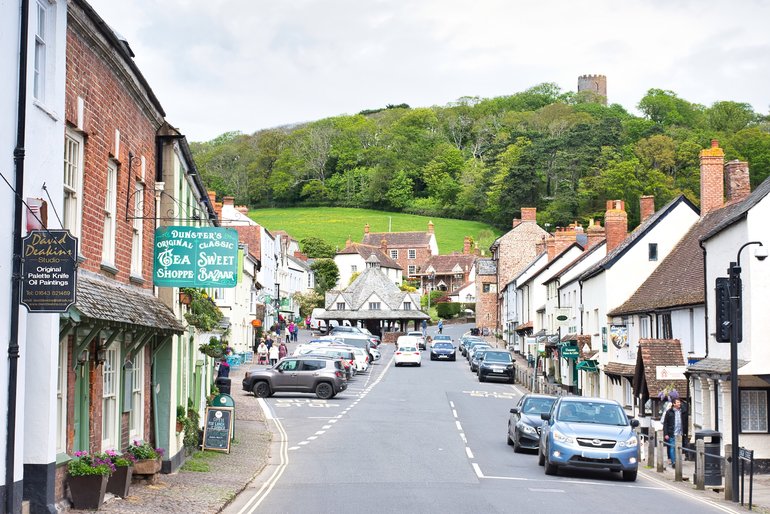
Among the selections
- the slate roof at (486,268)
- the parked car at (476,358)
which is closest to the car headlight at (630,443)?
the parked car at (476,358)

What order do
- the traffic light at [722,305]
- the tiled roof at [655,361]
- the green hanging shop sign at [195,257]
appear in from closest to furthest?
the green hanging shop sign at [195,257] < the traffic light at [722,305] < the tiled roof at [655,361]

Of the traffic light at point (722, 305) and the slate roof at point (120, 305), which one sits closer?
the slate roof at point (120, 305)

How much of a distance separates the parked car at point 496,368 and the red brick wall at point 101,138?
1385 inches

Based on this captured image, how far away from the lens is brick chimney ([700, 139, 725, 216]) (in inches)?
1374

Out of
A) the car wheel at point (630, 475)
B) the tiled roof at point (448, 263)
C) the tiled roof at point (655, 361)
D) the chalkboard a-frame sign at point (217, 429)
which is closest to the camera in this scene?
the car wheel at point (630, 475)

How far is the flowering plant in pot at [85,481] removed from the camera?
12711mm

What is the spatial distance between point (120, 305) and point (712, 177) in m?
26.1

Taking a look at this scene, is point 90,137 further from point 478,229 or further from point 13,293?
point 478,229

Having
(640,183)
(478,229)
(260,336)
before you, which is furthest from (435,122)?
(260,336)

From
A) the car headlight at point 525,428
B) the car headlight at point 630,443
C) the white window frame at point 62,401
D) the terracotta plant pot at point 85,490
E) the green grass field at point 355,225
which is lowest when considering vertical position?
the car headlight at point 525,428

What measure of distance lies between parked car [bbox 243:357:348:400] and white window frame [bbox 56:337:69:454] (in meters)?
27.6

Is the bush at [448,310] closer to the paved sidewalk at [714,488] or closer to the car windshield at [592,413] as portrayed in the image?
the paved sidewalk at [714,488]

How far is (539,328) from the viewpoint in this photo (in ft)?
220

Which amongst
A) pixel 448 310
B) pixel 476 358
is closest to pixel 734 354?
pixel 476 358
